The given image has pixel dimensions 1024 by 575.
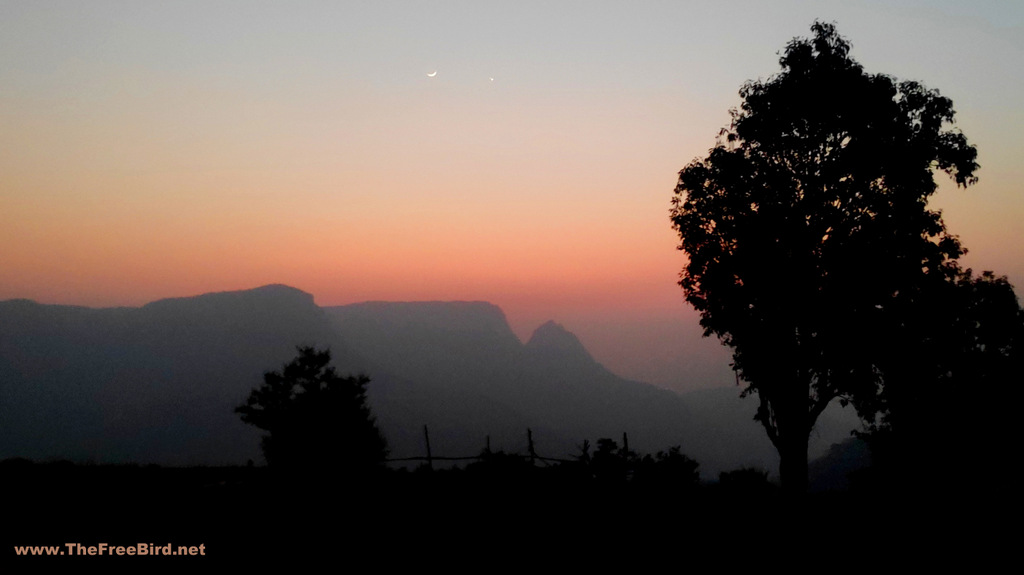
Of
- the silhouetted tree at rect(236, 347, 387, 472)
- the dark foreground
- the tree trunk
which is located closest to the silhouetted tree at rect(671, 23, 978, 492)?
the tree trunk

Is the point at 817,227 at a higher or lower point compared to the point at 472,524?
higher

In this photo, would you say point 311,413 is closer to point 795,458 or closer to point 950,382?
point 795,458

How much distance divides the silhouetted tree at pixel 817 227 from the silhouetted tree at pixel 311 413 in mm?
33591

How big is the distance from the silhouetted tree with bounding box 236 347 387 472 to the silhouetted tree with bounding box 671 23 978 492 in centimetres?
3359

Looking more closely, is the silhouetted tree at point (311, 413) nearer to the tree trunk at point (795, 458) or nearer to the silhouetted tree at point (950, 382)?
the tree trunk at point (795, 458)

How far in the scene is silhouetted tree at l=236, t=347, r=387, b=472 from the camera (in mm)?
52000

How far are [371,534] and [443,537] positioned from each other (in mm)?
1793

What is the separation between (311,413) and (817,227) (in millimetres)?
42354

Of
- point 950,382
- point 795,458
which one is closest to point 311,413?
point 795,458

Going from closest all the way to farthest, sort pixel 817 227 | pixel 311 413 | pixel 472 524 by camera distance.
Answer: pixel 472 524, pixel 817 227, pixel 311 413

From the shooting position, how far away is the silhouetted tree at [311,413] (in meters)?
52.0

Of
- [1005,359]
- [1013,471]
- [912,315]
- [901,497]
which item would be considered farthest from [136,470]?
[1005,359]

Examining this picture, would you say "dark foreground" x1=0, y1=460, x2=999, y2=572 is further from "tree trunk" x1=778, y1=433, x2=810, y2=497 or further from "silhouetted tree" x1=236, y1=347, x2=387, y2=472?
"silhouetted tree" x1=236, y1=347, x2=387, y2=472

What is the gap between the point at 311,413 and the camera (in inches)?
2121
